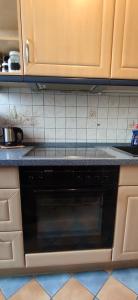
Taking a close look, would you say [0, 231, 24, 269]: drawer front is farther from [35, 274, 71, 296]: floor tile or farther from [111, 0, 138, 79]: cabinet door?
[111, 0, 138, 79]: cabinet door

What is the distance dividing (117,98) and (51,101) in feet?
1.85

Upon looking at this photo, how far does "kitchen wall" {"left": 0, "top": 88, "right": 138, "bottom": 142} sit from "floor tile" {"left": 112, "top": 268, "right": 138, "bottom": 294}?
993 millimetres

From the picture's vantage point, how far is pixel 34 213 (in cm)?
106

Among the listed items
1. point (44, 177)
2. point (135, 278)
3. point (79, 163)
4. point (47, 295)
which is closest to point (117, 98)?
point (79, 163)

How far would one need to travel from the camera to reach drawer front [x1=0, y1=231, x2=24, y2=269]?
1061 millimetres

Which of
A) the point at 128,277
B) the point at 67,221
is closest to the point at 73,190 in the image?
the point at 67,221

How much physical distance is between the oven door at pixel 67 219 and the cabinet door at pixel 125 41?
78 centimetres

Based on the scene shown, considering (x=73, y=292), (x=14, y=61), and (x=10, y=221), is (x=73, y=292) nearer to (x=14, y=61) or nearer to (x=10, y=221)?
(x=10, y=221)

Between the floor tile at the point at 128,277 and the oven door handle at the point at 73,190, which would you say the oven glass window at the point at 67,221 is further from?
the floor tile at the point at 128,277

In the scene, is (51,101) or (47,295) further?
(51,101)

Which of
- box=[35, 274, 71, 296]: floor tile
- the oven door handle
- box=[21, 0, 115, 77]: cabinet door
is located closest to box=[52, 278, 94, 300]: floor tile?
box=[35, 274, 71, 296]: floor tile

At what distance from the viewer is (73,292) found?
41.8 inches

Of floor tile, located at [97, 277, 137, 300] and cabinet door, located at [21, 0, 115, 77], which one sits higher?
cabinet door, located at [21, 0, 115, 77]

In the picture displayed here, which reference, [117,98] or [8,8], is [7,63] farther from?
[117,98]
